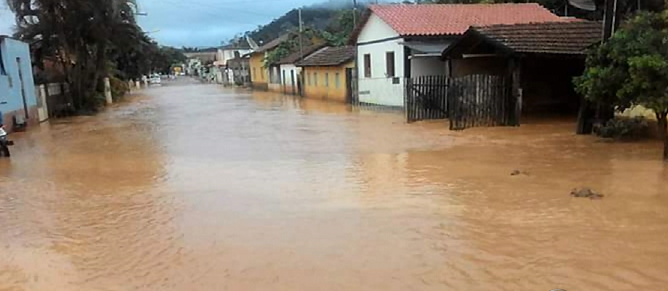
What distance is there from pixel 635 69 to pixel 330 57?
82.8 ft

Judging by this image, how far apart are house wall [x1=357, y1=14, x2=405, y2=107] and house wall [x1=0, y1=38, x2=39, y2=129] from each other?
14610 millimetres

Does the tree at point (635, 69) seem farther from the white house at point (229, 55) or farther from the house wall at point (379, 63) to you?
the white house at point (229, 55)

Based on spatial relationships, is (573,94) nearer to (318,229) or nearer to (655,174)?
(655,174)

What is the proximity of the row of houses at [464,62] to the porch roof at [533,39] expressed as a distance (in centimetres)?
3

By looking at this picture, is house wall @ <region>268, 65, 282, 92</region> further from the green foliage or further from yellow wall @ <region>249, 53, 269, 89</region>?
the green foliage

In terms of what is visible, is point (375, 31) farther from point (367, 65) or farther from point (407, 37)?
point (407, 37)

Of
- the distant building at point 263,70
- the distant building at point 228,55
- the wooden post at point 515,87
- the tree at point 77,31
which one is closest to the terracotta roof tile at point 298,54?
the distant building at point 263,70

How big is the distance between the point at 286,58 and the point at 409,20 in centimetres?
2306

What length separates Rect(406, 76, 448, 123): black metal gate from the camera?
742 inches

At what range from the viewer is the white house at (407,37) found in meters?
23.4

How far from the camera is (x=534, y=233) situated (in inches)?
263

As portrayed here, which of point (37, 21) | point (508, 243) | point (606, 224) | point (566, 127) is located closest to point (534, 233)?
point (508, 243)

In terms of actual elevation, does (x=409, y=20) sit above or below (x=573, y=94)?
above

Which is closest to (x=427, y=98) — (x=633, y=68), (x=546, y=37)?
(x=546, y=37)
